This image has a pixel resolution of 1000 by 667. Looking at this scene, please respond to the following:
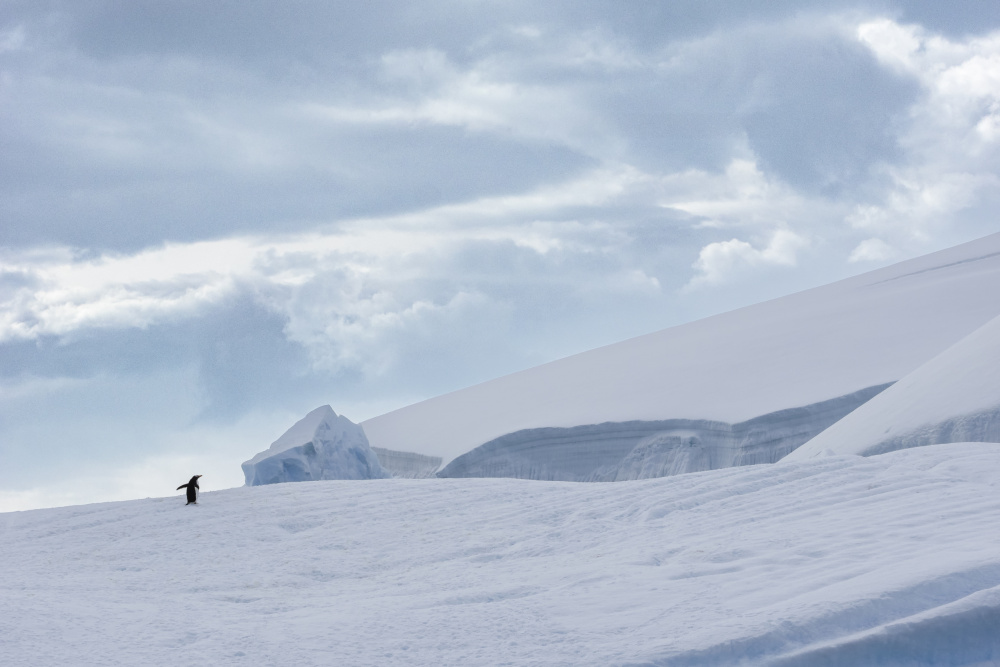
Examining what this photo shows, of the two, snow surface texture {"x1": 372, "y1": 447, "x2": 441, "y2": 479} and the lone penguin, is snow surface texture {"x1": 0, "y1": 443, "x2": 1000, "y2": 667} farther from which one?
snow surface texture {"x1": 372, "y1": 447, "x2": 441, "y2": 479}

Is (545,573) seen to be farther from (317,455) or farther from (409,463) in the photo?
(409,463)

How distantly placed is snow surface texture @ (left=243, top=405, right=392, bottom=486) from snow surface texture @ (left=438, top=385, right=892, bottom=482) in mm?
1658

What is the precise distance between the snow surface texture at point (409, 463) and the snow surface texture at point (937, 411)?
8166 millimetres

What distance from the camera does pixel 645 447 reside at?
50.1ft

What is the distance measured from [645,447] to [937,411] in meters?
6.02

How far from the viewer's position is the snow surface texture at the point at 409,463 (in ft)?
57.2

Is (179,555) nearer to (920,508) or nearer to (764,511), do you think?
(764,511)

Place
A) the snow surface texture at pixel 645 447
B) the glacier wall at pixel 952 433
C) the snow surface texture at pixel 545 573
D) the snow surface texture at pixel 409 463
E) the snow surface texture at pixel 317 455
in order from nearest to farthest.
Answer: the snow surface texture at pixel 545 573 → the glacier wall at pixel 952 433 → the snow surface texture at pixel 645 447 → the snow surface texture at pixel 317 455 → the snow surface texture at pixel 409 463

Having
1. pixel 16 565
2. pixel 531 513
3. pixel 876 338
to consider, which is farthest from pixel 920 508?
pixel 876 338

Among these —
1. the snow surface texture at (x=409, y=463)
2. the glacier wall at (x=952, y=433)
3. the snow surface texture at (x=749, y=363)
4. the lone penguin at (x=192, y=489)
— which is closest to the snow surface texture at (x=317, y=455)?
the snow surface texture at (x=409, y=463)

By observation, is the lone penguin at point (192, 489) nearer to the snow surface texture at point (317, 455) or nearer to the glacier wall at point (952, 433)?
the snow surface texture at point (317, 455)

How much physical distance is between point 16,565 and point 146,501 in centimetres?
210

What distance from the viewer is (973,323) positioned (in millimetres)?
15703

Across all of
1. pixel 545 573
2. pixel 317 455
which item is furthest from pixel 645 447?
pixel 545 573
